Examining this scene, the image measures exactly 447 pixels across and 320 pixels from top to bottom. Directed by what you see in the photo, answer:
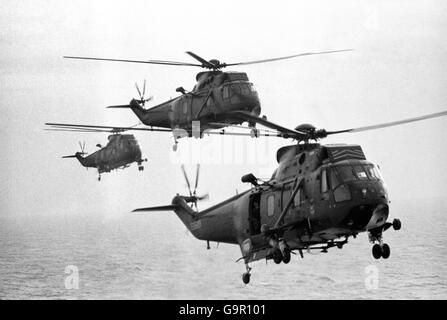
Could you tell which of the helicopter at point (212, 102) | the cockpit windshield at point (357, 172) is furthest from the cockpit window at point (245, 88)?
the cockpit windshield at point (357, 172)

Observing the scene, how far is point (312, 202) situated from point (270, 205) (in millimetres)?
2197

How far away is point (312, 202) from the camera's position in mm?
17672

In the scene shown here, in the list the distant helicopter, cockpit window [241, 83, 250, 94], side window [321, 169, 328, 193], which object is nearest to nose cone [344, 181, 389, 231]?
side window [321, 169, 328, 193]

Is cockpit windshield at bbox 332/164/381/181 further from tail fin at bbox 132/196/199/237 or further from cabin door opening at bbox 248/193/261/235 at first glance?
tail fin at bbox 132/196/199/237

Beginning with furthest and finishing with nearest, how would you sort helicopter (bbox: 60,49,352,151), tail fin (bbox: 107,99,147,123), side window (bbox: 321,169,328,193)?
1. tail fin (bbox: 107,99,147,123)
2. helicopter (bbox: 60,49,352,151)
3. side window (bbox: 321,169,328,193)

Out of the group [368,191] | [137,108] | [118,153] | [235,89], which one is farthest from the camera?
[118,153]

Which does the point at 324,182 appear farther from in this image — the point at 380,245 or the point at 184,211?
the point at 184,211

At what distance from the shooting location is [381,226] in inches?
685

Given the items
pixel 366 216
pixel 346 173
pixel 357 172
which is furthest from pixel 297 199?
pixel 366 216

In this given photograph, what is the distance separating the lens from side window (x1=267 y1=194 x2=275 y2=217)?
766 inches

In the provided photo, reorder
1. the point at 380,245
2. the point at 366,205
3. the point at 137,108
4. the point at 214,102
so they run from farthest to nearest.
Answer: the point at 137,108 → the point at 214,102 → the point at 380,245 → the point at 366,205
